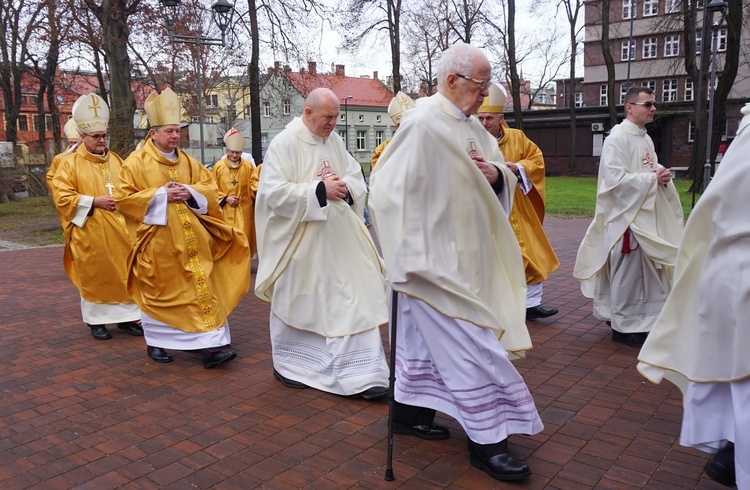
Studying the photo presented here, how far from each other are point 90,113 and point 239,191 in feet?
11.4

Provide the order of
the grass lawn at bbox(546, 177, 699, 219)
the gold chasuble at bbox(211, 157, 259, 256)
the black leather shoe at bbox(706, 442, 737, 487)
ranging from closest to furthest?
the black leather shoe at bbox(706, 442, 737, 487)
the gold chasuble at bbox(211, 157, 259, 256)
the grass lawn at bbox(546, 177, 699, 219)

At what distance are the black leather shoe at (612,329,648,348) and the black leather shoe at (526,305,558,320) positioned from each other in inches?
34.2

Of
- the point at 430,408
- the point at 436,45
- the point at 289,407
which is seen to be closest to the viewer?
the point at 430,408

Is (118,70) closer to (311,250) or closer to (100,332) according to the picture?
(100,332)

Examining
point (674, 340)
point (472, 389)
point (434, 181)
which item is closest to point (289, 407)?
point (472, 389)

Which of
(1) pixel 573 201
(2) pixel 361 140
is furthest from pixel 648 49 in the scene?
(1) pixel 573 201

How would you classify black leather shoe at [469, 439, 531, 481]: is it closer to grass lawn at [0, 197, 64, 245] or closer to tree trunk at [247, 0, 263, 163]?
grass lawn at [0, 197, 64, 245]

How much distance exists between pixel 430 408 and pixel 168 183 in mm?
3002

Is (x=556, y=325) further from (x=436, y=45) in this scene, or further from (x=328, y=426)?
(x=436, y=45)

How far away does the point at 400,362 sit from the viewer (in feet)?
12.6

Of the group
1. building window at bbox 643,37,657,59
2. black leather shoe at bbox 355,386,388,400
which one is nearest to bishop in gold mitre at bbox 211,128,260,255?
black leather shoe at bbox 355,386,388,400

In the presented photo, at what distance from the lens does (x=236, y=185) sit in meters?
9.94

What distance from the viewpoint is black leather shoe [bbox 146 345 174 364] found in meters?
5.75

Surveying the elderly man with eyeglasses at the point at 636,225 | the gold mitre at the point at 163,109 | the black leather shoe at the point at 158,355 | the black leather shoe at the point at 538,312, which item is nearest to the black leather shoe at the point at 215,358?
the black leather shoe at the point at 158,355
